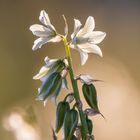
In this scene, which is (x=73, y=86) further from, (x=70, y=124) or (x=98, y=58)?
(x=98, y=58)

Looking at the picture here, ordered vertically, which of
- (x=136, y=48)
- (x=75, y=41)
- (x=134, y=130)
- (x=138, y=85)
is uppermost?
(x=75, y=41)

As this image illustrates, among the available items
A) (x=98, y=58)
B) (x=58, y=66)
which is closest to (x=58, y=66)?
(x=58, y=66)

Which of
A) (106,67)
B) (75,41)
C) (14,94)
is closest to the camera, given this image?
(75,41)

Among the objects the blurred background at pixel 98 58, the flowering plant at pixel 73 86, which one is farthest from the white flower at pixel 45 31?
the blurred background at pixel 98 58

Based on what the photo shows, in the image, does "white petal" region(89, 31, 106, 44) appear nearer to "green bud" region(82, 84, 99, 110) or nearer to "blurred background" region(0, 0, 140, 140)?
"green bud" region(82, 84, 99, 110)

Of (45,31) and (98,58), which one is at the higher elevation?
(45,31)

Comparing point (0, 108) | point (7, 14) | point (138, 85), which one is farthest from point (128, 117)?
point (7, 14)

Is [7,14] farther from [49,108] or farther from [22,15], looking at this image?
[49,108]

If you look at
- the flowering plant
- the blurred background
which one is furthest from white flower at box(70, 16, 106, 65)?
the blurred background
